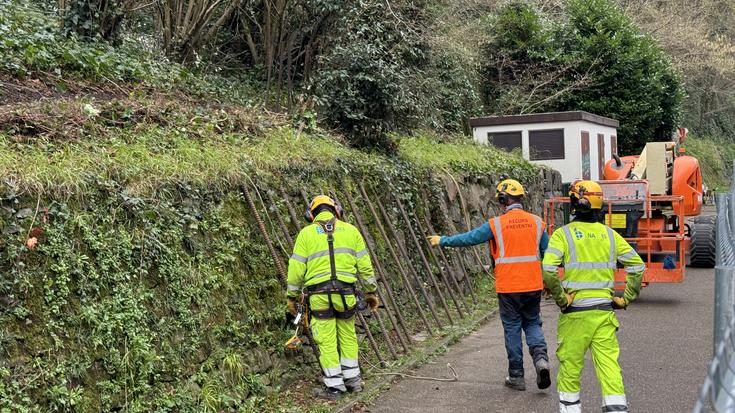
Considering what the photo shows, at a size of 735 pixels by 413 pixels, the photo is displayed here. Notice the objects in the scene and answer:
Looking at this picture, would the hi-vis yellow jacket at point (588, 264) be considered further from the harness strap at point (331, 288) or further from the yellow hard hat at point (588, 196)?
the harness strap at point (331, 288)

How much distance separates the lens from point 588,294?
6.32 m

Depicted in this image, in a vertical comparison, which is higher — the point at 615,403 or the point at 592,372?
the point at 615,403

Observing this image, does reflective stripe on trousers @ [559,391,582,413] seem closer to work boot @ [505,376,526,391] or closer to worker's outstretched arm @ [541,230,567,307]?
worker's outstretched arm @ [541,230,567,307]

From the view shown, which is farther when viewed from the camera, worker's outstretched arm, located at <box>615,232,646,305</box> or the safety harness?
the safety harness

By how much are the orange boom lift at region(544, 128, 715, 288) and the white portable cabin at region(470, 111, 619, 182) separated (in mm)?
2632

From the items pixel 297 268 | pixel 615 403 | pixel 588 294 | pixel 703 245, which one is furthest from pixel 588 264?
pixel 703 245

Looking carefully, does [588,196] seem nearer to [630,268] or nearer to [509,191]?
[630,268]

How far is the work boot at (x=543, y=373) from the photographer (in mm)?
7477

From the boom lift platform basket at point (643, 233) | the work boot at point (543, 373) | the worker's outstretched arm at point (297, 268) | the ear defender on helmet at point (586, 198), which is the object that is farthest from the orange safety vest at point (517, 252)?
the boom lift platform basket at point (643, 233)

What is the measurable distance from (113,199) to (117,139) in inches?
67.1

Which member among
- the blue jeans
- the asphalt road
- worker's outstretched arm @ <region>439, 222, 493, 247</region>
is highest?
worker's outstretched arm @ <region>439, 222, 493, 247</region>

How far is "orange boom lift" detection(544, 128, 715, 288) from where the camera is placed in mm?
13094

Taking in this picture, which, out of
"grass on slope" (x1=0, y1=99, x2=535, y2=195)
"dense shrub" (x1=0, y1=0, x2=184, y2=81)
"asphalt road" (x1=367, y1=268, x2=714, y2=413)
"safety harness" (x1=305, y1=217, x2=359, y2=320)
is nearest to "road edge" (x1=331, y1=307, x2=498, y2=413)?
"asphalt road" (x1=367, y1=268, x2=714, y2=413)

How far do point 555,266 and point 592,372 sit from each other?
2581 millimetres
